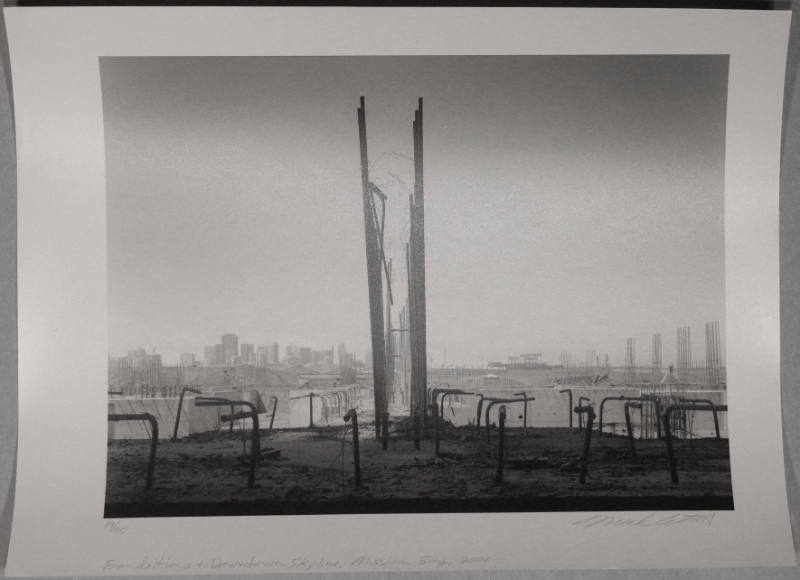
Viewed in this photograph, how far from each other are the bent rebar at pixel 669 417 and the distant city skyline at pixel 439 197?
0.45ft

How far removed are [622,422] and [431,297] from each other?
654mm

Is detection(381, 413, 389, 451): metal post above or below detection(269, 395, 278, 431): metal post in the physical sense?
below

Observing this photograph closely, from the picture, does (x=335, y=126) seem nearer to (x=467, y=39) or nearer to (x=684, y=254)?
(x=467, y=39)

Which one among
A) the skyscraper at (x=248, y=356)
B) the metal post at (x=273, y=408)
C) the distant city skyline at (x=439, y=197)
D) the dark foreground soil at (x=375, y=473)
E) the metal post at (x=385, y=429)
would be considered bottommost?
the dark foreground soil at (x=375, y=473)

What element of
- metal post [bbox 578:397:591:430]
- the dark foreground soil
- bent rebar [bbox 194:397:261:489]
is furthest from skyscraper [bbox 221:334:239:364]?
metal post [bbox 578:397:591:430]

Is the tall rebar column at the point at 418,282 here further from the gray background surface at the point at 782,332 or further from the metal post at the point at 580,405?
the gray background surface at the point at 782,332

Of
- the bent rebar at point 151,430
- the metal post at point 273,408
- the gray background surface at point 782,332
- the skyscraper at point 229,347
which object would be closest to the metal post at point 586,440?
the gray background surface at point 782,332

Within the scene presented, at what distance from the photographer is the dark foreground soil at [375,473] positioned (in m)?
1.90

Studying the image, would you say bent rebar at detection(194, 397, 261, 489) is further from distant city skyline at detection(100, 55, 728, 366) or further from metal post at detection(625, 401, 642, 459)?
metal post at detection(625, 401, 642, 459)

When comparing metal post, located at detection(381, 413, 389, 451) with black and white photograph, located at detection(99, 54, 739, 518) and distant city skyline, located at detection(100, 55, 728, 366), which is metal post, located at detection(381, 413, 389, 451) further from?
distant city skyline, located at detection(100, 55, 728, 366)

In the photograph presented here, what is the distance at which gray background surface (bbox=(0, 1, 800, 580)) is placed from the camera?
1.93 m

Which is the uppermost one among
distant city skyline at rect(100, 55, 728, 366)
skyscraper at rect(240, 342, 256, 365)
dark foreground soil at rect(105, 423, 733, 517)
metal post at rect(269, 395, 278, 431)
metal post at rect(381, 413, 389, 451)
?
distant city skyline at rect(100, 55, 728, 366)

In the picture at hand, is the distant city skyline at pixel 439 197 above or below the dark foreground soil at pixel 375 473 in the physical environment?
above

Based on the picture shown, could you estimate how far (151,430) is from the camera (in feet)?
6.23
